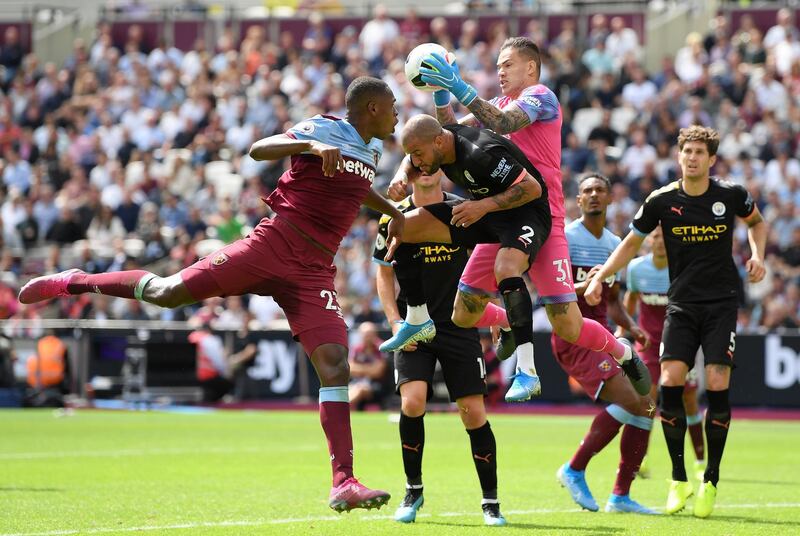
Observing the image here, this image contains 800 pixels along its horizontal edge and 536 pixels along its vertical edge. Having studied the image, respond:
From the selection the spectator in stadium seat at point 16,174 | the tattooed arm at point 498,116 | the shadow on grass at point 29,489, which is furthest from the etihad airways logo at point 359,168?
the spectator in stadium seat at point 16,174

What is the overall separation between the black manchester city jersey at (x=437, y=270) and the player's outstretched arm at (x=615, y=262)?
1.00m

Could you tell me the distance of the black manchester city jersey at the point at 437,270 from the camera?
982 cm

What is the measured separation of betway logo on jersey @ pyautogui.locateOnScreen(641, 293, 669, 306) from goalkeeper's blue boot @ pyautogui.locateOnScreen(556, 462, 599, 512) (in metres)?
3.35

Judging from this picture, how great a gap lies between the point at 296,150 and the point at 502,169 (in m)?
1.60

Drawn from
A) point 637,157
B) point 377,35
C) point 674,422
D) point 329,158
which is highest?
point 377,35

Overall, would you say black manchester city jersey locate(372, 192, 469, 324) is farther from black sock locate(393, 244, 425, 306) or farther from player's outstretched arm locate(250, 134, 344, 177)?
player's outstretched arm locate(250, 134, 344, 177)

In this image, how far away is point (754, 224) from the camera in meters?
10.1

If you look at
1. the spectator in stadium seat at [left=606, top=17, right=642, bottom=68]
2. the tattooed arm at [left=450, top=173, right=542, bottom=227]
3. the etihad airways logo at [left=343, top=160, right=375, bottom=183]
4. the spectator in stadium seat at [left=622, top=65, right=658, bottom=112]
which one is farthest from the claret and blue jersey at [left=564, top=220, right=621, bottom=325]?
the spectator in stadium seat at [left=606, top=17, right=642, bottom=68]

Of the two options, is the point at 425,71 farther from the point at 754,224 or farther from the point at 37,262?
the point at 37,262

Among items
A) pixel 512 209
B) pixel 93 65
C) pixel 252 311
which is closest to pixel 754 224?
pixel 512 209

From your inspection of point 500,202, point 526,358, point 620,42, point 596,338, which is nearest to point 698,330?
point 596,338

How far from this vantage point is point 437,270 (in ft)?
32.5

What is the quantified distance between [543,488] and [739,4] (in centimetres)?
2033

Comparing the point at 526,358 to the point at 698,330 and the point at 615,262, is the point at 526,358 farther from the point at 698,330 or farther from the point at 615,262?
the point at 698,330
